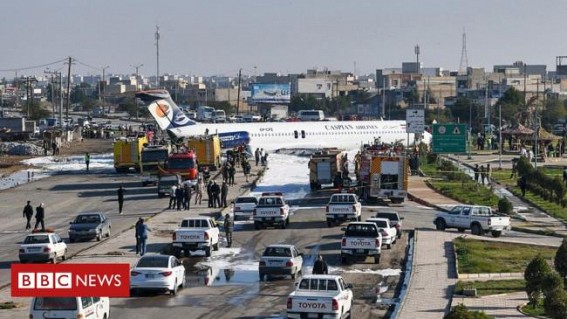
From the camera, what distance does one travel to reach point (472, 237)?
43156 millimetres

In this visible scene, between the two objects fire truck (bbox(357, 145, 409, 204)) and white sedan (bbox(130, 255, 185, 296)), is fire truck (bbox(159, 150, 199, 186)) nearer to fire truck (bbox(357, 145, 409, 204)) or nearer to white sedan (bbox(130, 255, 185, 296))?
fire truck (bbox(357, 145, 409, 204))

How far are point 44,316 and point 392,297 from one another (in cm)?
1053

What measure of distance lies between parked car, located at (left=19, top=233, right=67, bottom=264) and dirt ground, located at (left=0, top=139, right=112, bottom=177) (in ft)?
149

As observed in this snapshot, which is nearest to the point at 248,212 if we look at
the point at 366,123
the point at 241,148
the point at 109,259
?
the point at 109,259

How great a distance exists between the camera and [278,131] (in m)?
93.6

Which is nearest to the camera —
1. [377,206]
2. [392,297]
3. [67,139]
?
[392,297]

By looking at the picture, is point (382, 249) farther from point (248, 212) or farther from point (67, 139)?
point (67, 139)

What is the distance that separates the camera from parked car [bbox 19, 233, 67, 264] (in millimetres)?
36125

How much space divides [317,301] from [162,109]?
67324 mm

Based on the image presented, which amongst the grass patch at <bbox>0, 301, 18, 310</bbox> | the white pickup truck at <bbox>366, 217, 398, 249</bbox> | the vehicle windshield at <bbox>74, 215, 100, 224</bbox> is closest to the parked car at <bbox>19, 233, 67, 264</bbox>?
the vehicle windshield at <bbox>74, 215, 100, 224</bbox>

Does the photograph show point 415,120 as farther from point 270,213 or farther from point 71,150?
point 71,150

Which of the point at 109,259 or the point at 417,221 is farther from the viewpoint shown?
the point at 417,221

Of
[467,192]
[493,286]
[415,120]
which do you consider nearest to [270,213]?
[493,286]

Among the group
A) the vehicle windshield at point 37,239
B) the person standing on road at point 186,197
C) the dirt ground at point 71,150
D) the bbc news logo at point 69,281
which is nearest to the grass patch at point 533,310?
the bbc news logo at point 69,281
